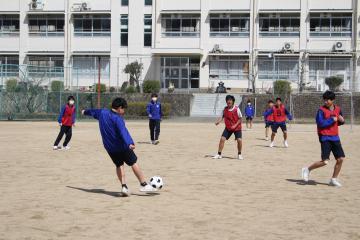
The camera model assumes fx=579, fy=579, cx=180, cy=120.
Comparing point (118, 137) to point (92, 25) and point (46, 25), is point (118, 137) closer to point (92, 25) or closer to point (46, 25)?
point (92, 25)

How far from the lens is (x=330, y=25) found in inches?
2125

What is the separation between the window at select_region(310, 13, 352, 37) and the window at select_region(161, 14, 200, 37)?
10.9 meters

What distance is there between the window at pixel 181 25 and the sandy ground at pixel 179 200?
39.8m

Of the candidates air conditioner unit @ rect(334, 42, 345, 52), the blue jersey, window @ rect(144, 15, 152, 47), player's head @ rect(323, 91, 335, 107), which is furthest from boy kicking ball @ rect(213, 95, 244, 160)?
window @ rect(144, 15, 152, 47)

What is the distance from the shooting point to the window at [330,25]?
175 ft

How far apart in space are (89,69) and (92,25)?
638 cm

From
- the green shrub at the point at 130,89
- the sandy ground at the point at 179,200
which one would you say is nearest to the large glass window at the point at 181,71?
the green shrub at the point at 130,89

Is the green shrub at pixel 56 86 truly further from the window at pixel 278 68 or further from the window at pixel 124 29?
the window at pixel 278 68

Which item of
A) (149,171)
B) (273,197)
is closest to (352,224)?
(273,197)

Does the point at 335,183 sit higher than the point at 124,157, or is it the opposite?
the point at 124,157

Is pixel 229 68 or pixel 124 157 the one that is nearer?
pixel 124 157

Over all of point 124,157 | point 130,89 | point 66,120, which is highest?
point 130,89

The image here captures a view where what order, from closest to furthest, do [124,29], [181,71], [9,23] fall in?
[181,71], [124,29], [9,23]

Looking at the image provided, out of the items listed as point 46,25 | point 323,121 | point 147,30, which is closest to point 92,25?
point 46,25
